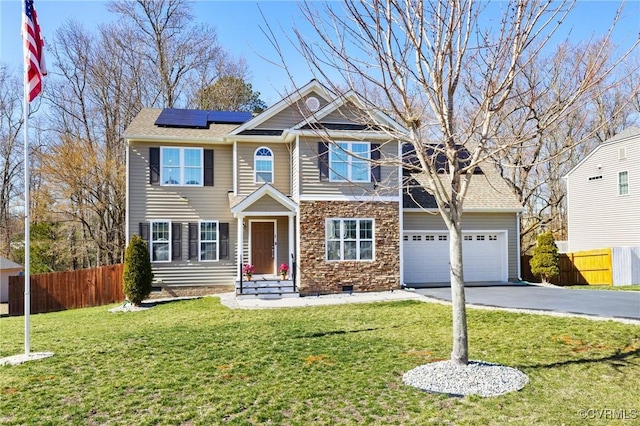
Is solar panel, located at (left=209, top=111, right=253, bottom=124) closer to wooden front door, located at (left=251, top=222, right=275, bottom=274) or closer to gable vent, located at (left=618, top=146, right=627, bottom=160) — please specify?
wooden front door, located at (left=251, top=222, right=275, bottom=274)

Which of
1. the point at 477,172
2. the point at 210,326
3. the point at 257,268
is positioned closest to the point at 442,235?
the point at 477,172

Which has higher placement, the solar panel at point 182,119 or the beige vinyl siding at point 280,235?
the solar panel at point 182,119

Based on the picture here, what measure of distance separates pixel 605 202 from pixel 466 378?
20.2 m

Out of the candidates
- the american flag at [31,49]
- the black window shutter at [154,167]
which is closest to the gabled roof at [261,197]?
the black window shutter at [154,167]

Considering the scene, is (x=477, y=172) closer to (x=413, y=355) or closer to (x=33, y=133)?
(x=413, y=355)

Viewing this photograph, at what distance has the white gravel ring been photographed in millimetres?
5500

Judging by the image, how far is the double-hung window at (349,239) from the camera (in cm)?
1517

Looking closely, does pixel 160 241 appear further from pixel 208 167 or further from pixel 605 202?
pixel 605 202

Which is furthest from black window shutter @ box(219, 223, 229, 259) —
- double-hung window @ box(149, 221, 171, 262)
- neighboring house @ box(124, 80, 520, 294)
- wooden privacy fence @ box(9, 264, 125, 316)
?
wooden privacy fence @ box(9, 264, 125, 316)

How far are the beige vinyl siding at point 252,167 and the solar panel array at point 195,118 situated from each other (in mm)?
2154

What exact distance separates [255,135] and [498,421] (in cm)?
1330

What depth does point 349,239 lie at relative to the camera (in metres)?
15.3

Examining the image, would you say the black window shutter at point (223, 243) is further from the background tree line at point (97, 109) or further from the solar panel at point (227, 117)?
the background tree line at point (97, 109)

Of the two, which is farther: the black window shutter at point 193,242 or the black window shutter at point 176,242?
the black window shutter at point 193,242
